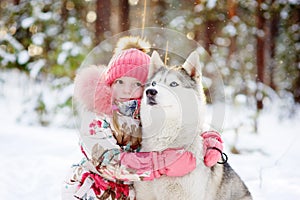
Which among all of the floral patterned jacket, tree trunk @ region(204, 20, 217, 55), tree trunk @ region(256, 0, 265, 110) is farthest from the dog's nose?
tree trunk @ region(256, 0, 265, 110)

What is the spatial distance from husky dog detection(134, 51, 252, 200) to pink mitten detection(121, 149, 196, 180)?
71mm

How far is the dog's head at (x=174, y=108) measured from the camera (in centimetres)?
247

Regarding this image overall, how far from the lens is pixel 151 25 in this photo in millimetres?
9766

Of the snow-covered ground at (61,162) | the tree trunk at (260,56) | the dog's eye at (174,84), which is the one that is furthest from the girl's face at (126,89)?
the tree trunk at (260,56)

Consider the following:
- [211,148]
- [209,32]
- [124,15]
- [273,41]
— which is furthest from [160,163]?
[273,41]

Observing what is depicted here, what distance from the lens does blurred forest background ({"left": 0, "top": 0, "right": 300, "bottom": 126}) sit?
313 inches

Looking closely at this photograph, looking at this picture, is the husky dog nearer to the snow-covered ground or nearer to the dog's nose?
the dog's nose

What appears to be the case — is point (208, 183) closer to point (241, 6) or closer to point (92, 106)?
point (92, 106)

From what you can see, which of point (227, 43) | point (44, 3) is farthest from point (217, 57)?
point (44, 3)

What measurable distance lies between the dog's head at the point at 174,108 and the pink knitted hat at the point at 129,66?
0.13 m

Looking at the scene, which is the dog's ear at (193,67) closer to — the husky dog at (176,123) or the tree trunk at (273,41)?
the husky dog at (176,123)

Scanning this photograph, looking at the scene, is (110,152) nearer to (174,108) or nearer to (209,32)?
(174,108)

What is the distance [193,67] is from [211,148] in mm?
570

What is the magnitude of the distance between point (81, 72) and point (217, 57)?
8.47 metres
